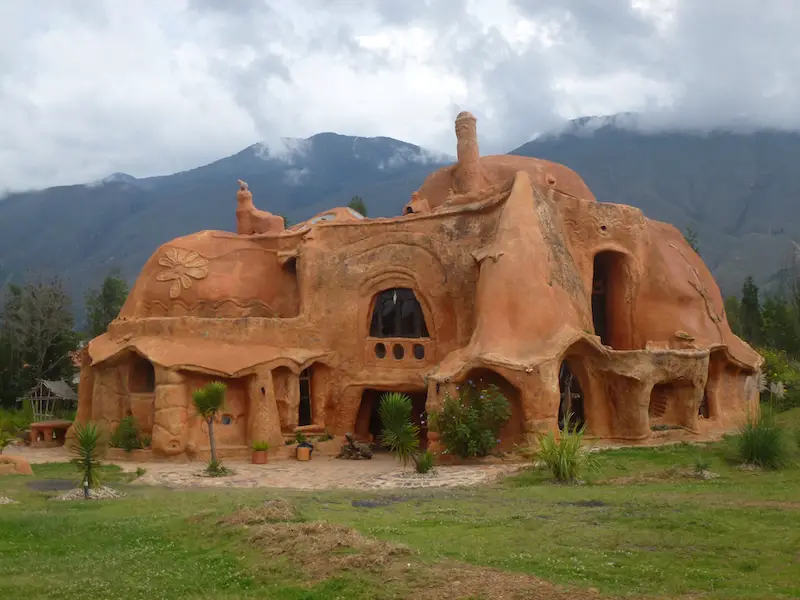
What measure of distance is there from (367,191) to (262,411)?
91.1 meters

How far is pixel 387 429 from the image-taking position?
15.5 m

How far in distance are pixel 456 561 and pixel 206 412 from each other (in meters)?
10.3

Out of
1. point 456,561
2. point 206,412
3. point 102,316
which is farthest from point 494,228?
point 102,316

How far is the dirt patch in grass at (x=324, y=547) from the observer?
22.6 feet

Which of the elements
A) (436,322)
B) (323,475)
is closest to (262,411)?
(323,475)

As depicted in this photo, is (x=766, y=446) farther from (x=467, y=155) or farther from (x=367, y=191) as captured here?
(x=367, y=191)

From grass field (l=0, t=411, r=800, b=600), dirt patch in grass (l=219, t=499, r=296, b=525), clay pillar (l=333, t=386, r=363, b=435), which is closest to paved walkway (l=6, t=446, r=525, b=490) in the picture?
clay pillar (l=333, t=386, r=363, b=435)

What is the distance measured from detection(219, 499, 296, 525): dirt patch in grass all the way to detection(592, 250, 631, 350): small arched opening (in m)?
Answer: 14.1

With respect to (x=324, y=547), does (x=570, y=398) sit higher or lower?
higher

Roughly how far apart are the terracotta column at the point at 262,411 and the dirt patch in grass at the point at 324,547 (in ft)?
38.7

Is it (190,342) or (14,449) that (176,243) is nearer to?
(190,342)

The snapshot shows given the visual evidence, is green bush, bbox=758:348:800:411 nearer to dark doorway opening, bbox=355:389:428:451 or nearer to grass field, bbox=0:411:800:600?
dark doorway opening, bbox=355:389:428:451

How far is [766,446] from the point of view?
13898 millimetres

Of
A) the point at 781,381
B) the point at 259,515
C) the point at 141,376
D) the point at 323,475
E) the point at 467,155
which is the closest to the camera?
the point at 259,515
